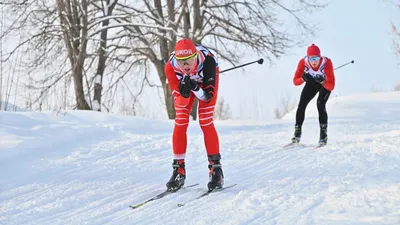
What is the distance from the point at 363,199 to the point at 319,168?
151 cm

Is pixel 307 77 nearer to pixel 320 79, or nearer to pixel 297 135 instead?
pixel 320 79

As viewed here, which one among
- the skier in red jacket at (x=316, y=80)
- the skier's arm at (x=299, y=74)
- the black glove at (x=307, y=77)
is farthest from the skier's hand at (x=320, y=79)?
the skier's arm at (x=299, y=74)

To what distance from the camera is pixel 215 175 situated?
13.6 ft

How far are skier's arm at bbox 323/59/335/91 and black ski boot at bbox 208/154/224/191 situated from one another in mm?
3225

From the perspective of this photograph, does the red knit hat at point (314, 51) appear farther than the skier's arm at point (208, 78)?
Yes

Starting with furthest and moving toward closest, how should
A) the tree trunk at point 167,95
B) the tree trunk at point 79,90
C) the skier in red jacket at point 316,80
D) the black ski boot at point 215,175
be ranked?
the tree trunk at point 167,95 < the tree trunk at point 79,90 < the skier in red jacket at point 316,80 < the black ski boot at point 215,175

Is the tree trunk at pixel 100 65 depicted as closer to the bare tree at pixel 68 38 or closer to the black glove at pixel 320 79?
the bare tree at pixel 68 38

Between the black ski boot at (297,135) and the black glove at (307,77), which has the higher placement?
the black glove at (307,77)

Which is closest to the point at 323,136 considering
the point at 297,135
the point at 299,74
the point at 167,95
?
the point at 297,135

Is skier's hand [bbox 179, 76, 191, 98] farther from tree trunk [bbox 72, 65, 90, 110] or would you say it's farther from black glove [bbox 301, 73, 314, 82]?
tree trunk [bbox 72, 65, 90, 110]

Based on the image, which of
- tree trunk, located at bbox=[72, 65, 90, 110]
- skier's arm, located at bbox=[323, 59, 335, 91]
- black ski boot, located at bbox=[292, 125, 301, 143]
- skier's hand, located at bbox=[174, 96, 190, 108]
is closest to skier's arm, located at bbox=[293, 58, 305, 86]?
skier's arm, located at bbox=[323, 59, 335, 91]

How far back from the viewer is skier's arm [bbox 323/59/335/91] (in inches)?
270

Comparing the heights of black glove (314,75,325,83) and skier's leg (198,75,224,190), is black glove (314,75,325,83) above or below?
above

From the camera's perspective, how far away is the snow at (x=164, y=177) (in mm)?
3166
